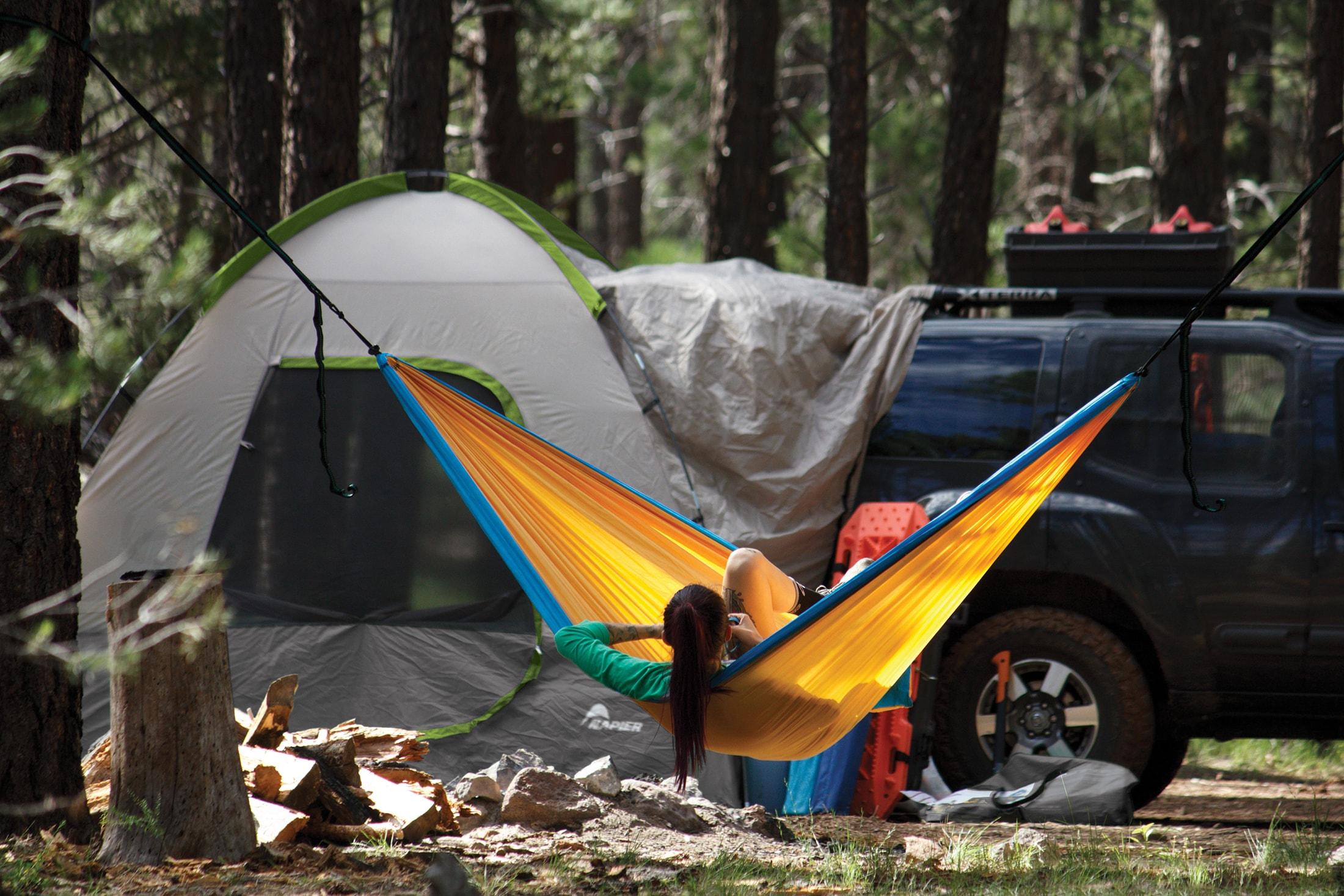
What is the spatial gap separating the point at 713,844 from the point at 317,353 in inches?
78.3

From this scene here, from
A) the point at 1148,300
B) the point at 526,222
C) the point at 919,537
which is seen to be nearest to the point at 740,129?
the point at 526,222

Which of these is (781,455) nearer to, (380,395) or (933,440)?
(933,440)

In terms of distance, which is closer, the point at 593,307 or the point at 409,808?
the point at 409,808

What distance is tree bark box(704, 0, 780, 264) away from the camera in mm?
9242

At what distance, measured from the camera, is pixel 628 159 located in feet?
53.8

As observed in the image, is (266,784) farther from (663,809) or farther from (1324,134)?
(1324,134)

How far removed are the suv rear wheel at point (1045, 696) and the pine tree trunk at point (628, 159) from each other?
10.8m

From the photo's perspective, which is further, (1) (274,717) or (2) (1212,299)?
(1) (274,717)

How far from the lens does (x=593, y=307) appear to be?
527 cm

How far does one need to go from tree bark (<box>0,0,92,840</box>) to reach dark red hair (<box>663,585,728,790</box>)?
1.64 meters

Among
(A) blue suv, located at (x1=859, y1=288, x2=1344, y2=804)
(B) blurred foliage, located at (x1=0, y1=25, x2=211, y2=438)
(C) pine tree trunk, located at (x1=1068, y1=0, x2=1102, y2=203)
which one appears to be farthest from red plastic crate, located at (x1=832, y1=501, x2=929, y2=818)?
(C) pine tree trunk, located at (x1=1068, y1=0, x2=1102, y2=203)

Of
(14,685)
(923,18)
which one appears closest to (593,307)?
(14,685)

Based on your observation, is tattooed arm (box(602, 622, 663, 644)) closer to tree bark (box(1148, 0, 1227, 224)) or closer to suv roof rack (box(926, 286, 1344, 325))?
suv roof rack (box(926, 286, 1344, 325))

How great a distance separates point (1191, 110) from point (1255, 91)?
4.99 metres
